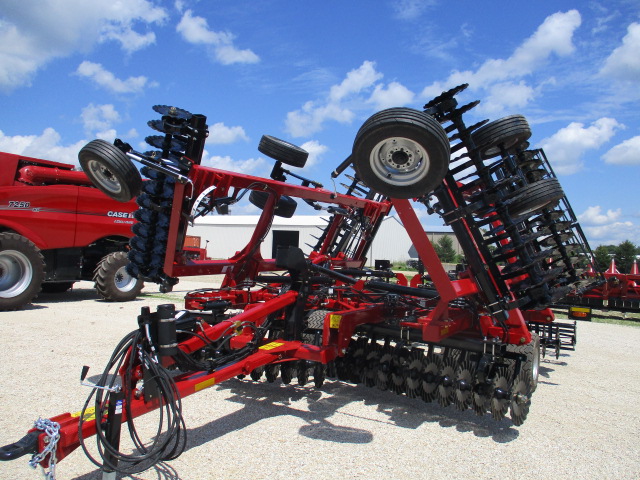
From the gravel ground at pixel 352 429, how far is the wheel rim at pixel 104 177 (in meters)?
1.95

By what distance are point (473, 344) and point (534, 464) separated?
1.17 m

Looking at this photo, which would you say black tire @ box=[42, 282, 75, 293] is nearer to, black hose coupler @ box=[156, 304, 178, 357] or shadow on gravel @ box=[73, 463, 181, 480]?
shadow on gravel @ box=[73, 463, 181, 480]

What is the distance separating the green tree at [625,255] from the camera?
20359 millimetres

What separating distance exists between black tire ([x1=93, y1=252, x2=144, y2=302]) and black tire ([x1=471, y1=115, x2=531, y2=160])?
8.91 meters

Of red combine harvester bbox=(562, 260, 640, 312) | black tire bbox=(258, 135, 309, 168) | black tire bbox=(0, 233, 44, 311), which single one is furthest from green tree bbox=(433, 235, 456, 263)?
black tire bbox=(258, 135, 309, 168)

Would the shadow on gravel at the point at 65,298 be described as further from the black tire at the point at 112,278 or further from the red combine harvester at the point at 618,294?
the red combine harvester at the point at 618,294

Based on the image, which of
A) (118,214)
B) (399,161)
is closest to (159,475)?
(399,161)

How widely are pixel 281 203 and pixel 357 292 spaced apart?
184 cm

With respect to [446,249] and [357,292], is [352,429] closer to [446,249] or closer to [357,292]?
[357,292]

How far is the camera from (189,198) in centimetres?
509

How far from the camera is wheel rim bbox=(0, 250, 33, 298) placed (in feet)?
30.8

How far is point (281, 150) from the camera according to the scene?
5.90 metres

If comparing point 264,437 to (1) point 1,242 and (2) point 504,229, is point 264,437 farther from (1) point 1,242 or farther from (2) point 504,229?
(1) point 1,242

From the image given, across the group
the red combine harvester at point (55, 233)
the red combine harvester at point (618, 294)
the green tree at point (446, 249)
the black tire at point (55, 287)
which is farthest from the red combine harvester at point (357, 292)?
the green tree at point (446, 249)
